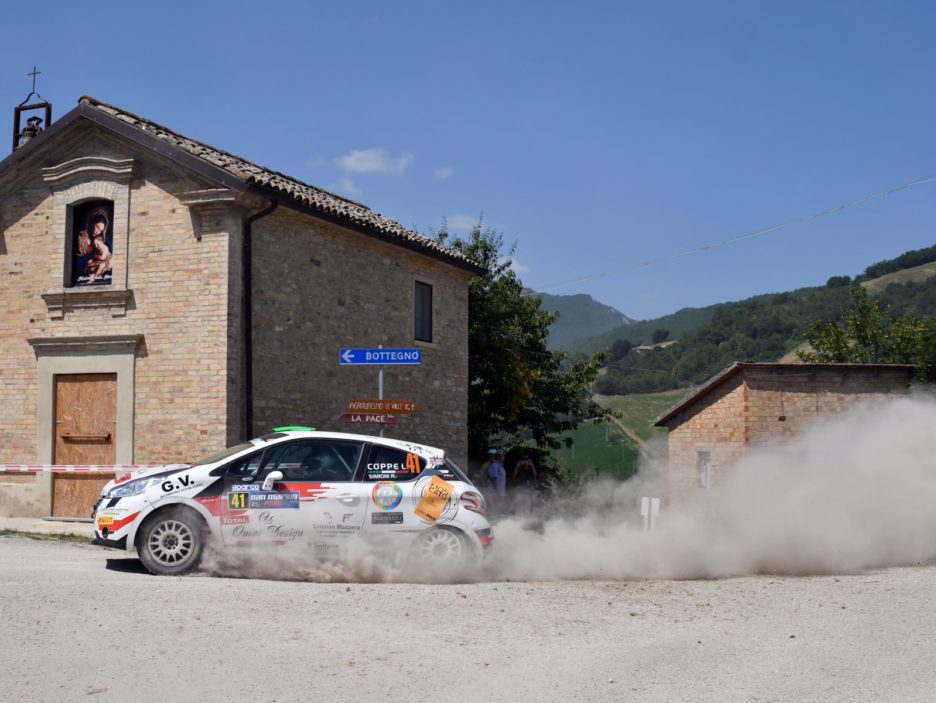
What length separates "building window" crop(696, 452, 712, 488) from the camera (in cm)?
2657

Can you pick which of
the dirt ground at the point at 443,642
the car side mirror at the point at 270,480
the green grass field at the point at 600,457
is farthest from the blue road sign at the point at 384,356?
the green grass field at the point at 600,457

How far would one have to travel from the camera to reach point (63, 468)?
53.3 ft

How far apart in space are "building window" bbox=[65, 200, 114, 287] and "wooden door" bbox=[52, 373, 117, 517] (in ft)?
5.81

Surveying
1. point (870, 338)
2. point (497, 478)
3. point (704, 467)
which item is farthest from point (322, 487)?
point (870, 338)

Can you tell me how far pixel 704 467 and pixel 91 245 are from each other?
17678 mm

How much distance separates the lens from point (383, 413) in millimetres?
14422

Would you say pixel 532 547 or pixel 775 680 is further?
pixel 532 547

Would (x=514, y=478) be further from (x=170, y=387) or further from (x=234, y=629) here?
(x=234, y=629)

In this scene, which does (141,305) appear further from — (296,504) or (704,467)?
(704,467)

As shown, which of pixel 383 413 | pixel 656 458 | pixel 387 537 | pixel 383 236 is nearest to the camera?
pixel 387 537

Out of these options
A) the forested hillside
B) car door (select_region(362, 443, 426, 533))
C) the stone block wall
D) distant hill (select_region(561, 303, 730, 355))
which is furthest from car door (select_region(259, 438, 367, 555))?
distant hill (select_region(561, 303, 730, 355))

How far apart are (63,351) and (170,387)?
231cm

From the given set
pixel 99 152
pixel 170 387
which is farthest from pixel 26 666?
pixel 99 152

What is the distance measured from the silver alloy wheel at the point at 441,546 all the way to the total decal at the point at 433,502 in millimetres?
165
